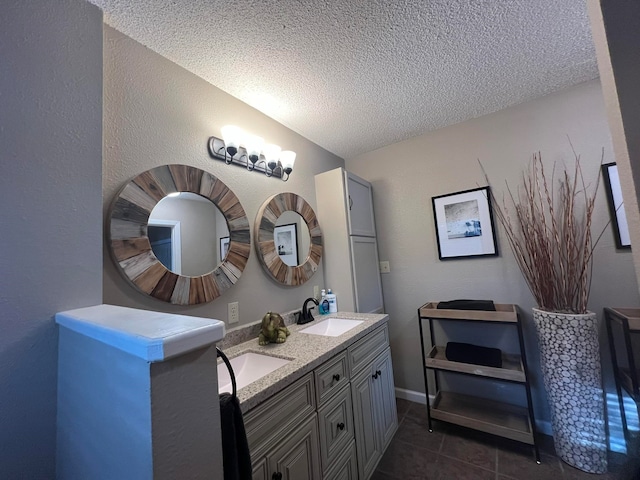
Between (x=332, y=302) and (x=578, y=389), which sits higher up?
(x=332, y=302)

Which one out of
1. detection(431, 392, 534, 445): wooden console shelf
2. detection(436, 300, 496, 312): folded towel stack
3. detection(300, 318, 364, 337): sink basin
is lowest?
detection(431, 392, 534, 445): wooden console shelf

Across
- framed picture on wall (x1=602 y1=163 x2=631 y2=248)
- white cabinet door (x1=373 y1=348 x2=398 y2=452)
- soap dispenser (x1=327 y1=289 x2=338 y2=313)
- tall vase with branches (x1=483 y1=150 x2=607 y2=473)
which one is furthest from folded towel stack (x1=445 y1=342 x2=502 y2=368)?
framed picture on wall (x1=602 y1=163 x2=631 y2=248)

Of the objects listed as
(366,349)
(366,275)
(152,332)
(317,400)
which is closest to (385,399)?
(366,349)

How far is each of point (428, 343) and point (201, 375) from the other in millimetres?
2153

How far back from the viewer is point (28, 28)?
2.56 ft

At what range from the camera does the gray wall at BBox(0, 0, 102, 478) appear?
690 mm

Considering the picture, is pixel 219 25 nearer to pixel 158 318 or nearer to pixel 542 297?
pixel 158 318

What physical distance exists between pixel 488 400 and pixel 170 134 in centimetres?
278

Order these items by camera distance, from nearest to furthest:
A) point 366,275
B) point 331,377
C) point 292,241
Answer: point 331,377 < point 292,241 < point 366,275

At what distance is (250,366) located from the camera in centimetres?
123

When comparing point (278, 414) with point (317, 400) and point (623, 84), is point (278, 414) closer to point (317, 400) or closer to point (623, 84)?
point (317, 400)

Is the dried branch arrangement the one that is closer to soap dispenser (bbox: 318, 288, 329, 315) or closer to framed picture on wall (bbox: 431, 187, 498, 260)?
framed picture on wall (bbox: 431, 187, 498, 260)

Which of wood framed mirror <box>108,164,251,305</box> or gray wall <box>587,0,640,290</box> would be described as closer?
gray wall <box>587,0,640,290</box>

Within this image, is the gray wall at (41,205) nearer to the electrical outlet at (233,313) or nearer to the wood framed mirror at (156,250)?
the wood framed mirror at (156,250)
